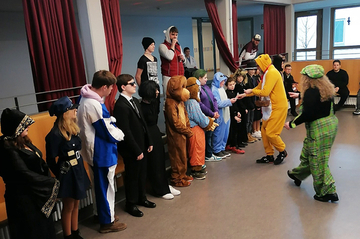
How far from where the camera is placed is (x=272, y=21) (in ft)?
26.7

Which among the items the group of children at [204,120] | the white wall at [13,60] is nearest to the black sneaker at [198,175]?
the group of children at [204,120]

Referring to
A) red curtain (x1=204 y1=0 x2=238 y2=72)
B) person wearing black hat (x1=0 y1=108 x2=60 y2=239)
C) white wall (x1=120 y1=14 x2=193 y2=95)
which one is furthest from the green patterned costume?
white wall (x1=120 y1=14 x2=193 y2=95)

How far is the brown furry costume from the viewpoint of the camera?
3.66m

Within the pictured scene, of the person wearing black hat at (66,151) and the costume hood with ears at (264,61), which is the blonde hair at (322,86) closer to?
the costume hood with ears at (264,61)

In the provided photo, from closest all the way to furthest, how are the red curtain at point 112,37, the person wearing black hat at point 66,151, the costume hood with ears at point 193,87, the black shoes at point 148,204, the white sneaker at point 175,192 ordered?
the person wearing black hat at point 66,151
the black shoes at point 148,204
the white sneaker at point 175,192
the red curtain at point 112,37
the costume hood with ears at point 193,87

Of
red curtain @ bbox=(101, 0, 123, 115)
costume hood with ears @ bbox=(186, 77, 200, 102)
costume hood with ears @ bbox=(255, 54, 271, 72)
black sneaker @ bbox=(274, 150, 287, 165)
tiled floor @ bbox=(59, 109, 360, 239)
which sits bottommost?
tiled floor @ bbox=(59, 109, 360, 239)

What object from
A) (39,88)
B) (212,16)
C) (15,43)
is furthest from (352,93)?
(15,43)

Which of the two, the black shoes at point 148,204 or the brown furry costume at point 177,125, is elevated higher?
the brown furry costume at point 177,125

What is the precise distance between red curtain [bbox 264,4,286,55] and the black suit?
574 cm

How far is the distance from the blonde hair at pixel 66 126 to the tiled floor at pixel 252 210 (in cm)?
112

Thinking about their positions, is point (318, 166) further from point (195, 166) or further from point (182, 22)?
point (182, 22)

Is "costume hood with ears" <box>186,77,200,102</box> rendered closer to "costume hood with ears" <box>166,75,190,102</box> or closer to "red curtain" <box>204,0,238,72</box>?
"costume hood with ears" <box>166,75,190,102</box>

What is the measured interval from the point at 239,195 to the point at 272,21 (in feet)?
19.8

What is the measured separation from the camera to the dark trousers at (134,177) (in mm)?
3174
